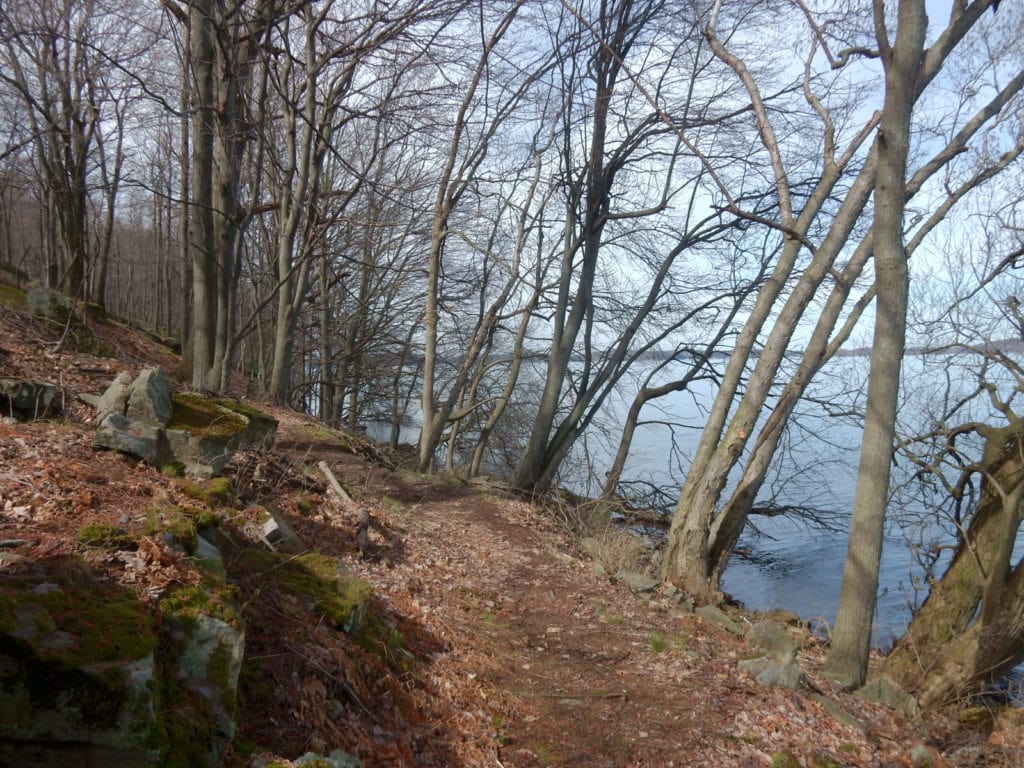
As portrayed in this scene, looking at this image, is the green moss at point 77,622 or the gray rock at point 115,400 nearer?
the green moss at point 77,622

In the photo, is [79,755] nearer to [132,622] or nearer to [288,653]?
[132,622]

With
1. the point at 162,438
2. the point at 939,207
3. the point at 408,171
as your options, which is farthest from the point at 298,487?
the point at 408,171

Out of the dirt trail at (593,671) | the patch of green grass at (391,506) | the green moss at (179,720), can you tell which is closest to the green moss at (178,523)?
the green moss at (179,720)

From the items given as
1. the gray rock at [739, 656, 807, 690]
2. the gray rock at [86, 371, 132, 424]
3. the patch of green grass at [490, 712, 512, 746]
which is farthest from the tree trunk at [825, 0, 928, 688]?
the gray rock at [86, 371, 132, 424]

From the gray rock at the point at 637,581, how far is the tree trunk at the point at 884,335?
194 centimetres

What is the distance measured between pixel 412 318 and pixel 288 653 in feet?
62.3

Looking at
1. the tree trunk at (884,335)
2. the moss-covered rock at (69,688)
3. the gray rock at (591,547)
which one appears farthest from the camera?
the gray rock at (591,547)

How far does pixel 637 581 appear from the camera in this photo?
7.84m

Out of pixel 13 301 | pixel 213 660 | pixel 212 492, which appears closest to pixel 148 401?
pixel 212 492

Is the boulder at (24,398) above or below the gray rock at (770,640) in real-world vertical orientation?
above

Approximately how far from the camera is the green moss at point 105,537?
3060 mm

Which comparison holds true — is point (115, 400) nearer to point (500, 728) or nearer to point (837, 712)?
point (500, 728)

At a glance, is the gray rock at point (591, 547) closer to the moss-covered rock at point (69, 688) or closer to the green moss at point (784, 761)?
the green moss at point (784, 761)

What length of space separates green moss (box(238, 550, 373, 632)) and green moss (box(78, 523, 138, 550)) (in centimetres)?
92
